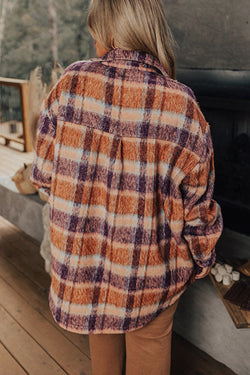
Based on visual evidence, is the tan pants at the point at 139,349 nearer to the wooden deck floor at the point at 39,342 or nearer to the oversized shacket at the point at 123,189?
the oversized shacket at the point at 123,189

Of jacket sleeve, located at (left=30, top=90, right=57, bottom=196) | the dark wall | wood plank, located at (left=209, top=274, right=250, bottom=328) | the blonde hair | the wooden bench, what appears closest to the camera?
the blonde hair

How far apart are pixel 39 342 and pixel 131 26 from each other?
4.56 ft

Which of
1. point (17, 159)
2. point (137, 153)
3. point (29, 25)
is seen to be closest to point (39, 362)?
point (137, 153)

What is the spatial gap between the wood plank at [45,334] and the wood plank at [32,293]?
20mm

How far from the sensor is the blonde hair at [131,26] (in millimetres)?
782

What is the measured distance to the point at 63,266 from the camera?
0.91 meters

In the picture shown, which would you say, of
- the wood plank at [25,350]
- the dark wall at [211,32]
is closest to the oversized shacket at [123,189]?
the wood plank at [25,350]

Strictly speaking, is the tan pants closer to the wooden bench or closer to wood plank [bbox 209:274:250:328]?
wood plank [bbox 209:274:250:328]

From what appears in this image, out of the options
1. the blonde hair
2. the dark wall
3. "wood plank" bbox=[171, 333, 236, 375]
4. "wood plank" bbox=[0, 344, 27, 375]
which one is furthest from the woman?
the dark wall

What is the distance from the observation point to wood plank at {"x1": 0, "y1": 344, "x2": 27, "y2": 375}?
1.49 meters

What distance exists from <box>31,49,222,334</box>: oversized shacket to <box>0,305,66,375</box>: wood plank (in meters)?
0.70

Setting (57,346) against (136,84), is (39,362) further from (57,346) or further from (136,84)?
(136,84)

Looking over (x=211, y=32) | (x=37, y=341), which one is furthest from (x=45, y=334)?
(x=211, y=32)

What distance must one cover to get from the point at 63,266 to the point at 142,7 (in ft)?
1.97
